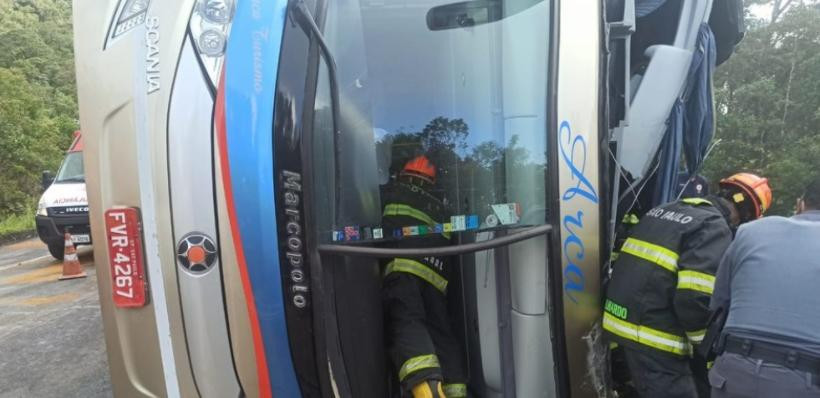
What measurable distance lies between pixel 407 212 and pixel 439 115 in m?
0.33

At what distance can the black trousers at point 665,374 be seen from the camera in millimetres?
1846

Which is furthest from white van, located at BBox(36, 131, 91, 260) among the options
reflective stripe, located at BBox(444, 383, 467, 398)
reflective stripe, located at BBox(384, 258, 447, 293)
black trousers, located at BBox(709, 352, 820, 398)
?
black trousers, located at BBox(709, 352, 820, 398)

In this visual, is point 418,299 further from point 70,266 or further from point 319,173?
point 70,266

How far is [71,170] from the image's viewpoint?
827cm

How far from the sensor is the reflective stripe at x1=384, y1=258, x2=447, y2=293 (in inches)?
77.5

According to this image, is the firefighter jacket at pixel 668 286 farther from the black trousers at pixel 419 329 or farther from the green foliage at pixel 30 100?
the green foliage at pixel 30 100

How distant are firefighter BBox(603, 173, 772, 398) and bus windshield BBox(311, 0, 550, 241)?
0.46 m

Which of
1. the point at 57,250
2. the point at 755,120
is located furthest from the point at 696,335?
the point at 755,120

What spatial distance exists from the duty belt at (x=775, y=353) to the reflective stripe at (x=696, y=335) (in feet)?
0.26

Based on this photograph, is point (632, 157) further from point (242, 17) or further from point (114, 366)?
point (114, 366)

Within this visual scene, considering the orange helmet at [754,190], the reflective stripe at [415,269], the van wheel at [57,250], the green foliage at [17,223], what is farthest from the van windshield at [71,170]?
the orange helmet at [754,190]

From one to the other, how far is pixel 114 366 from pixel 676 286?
187 cm

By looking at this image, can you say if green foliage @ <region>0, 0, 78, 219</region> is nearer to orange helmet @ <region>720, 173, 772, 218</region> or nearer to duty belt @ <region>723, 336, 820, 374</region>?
orange helmet @ <region>720, 173, 772, 218</region>

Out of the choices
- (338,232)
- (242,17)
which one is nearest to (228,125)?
(242,17)
